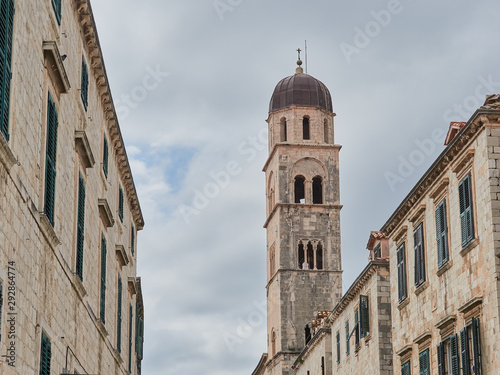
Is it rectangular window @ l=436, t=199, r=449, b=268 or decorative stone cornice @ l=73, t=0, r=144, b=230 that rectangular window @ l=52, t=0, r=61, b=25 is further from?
rectangular window @ l=436, t=199, r=449, b=268

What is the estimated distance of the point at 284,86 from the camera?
7131 cm

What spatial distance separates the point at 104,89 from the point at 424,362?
11570 mm

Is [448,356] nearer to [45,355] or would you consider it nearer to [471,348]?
[471,348]

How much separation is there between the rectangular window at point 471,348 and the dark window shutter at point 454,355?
1.01ft

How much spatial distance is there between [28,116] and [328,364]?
30.8 meters

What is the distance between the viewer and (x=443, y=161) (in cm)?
2373

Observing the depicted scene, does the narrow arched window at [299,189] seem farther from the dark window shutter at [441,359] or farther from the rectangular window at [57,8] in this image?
the rectangular window at [57,8]

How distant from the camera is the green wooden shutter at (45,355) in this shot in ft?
50.0

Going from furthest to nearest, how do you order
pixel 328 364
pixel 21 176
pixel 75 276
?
pixel 328 364
pixel 75 276
pixel 21 176

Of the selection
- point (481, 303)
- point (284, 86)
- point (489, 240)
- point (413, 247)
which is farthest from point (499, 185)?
point (284, 86)

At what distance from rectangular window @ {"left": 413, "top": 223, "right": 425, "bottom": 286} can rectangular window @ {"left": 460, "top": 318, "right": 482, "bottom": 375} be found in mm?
3907

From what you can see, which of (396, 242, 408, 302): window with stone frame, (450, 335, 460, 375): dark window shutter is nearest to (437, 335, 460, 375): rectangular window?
(450, 335, 460, 375): dark window shutter

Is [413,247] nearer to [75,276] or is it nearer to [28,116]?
[75,276]

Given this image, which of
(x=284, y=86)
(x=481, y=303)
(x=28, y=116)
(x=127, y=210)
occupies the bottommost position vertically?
(x=481, y=303)
